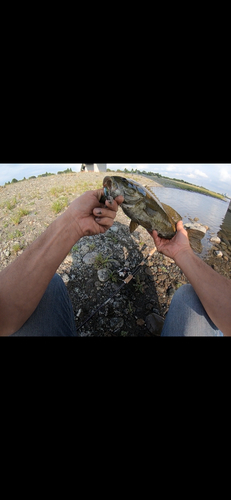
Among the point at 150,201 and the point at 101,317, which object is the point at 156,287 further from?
the point at 150,201

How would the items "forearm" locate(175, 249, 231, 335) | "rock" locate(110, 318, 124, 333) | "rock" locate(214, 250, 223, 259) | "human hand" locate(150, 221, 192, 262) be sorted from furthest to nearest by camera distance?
1. "rock" locate(214, 250, 223, 259)
2. "rock" locate(110, 318, 124, 333)
3. "human hand" locate(150, 221, 192, 262)
4. "forearm" locate(175, 249, 231, 335)

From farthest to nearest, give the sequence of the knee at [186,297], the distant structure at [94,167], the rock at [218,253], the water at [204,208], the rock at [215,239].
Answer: the rock at [215,239] → the water at [204,208] → the rock at [218,253] → the distant structure at [94,167] → the knee at [186,297]

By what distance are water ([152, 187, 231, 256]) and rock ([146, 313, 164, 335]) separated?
8.31 ft

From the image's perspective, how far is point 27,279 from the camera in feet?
4.26

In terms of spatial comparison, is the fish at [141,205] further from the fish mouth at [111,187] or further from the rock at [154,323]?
the rock at [154,323]

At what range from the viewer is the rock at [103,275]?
9.37 feet

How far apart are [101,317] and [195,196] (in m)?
4.25

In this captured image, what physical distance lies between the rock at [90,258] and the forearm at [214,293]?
1.74 m

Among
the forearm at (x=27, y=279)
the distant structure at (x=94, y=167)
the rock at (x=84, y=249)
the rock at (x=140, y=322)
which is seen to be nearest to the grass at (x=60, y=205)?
the rock at (x=84, y=249)

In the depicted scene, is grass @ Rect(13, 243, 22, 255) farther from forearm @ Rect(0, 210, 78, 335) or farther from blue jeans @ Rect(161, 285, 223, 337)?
blue jeans @ Rect(161, 285, 223, 337)

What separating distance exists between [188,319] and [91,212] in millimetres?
1387

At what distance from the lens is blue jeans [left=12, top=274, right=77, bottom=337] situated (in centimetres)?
A: 140

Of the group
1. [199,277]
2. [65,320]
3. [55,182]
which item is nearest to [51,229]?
[65,320]

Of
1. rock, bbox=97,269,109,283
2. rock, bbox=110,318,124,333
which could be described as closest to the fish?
rock, bbox=97,269,109,283
